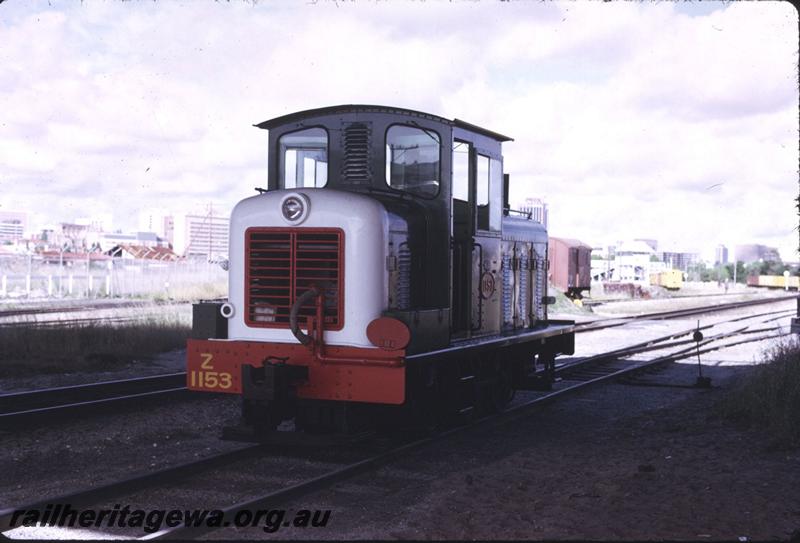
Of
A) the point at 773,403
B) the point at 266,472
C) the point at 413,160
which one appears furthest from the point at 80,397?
the point at 773,403

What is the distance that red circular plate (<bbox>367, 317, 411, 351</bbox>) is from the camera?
700cm

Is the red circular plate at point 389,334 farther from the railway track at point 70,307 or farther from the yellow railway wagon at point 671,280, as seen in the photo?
the yellow railway wagon at point 671,280

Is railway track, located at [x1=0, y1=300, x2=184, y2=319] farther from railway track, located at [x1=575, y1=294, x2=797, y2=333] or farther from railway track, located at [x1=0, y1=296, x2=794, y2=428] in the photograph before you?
railway track, located at [x1=575, y1=294, x2=797, y2=333]

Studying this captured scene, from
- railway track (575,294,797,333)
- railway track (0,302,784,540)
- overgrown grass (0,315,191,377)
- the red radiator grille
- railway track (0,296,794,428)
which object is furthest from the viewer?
railway track (575,294,797,333)

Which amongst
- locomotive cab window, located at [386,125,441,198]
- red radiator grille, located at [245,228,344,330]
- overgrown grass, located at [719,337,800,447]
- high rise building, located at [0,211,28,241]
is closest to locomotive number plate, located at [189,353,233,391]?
red radiator grille, located at [245,228,344,330]

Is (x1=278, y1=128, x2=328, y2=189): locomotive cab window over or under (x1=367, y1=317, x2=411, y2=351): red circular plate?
over

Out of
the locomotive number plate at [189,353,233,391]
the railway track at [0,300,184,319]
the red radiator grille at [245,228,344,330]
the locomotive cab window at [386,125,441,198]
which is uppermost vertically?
the locomotive cab window at [386,125,441,198]

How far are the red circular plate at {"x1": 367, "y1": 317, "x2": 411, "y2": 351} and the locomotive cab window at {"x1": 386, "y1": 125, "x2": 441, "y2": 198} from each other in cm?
170

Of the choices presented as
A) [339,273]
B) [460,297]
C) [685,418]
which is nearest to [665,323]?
[685,418]

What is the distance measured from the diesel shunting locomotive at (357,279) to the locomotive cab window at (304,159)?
14 millimetres

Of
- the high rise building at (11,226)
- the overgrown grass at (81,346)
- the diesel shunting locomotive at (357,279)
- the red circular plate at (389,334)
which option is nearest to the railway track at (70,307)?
the overgrown grass at (81,346)

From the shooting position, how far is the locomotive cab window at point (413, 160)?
8117 millimetres

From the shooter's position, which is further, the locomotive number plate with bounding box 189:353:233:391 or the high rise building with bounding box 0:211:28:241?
the high rise building with bounding box 0:211:28:241

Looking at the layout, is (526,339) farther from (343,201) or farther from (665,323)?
(665,323)
